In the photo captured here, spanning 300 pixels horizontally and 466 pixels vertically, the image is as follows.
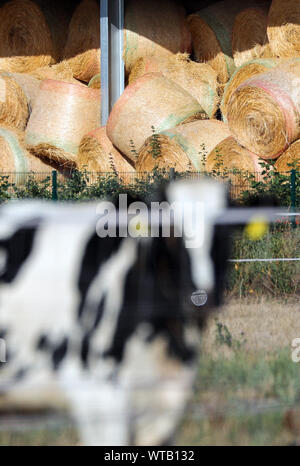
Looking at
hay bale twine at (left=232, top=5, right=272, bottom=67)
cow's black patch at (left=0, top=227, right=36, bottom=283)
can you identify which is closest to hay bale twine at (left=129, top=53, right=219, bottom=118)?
hay bale twine at (left=232, top=5, right=272, bottom=67)

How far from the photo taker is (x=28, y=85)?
1062 cm

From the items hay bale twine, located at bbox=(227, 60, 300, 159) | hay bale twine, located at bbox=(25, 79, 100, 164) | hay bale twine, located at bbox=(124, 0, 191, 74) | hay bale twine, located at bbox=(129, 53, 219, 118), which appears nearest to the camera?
hay bale twine, located at bbox=(227, 60, 300, 159)

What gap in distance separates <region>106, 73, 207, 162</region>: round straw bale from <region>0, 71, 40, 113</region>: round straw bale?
1.97 meters

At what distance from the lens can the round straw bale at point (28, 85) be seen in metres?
10.5

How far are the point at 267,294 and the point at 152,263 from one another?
3199 mm

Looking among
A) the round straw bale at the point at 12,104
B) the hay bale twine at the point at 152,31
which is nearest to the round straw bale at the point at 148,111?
the hay bale twine at the point at 152,31

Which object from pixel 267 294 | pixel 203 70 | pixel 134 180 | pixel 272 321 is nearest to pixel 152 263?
pixel 272 321

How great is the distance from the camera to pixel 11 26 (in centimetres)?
1174

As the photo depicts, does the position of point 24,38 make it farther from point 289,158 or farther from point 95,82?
point 289,158

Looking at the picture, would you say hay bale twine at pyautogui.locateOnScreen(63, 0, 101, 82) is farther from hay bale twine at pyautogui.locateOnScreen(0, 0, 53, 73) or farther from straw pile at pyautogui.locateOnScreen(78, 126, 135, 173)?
straw pile at pyautogui.locateOnScreen(78, 126, 135, 173)

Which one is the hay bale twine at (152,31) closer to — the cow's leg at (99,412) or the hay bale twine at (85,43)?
the hay bale twine at (85,43)

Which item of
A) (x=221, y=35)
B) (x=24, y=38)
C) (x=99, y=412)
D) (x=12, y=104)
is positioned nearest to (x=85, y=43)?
(x=24, y=38)

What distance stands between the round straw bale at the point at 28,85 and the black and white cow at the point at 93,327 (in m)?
7.86

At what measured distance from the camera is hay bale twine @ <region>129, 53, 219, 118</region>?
971cm
